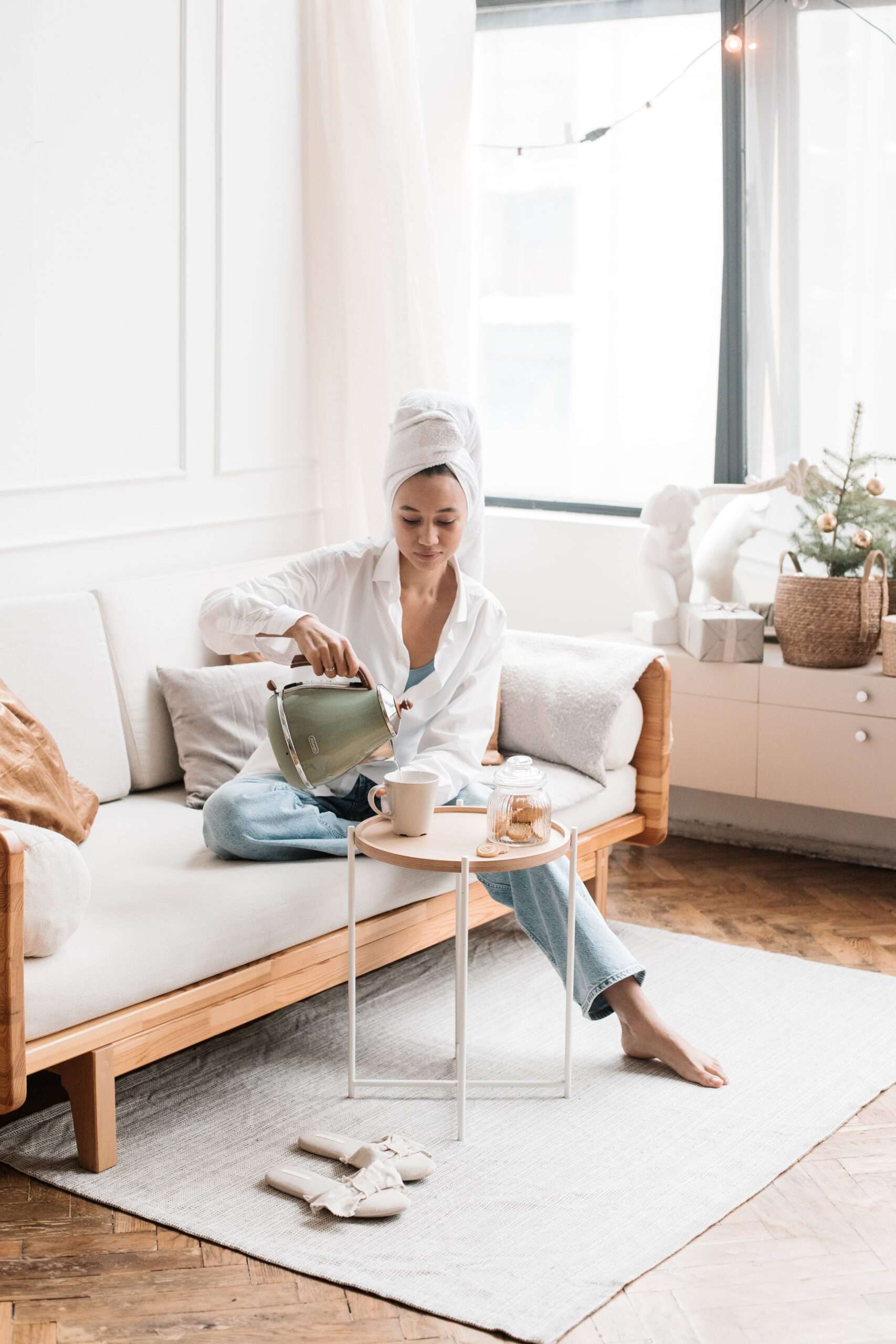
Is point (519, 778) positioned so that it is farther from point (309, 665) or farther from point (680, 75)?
point (680, 75)

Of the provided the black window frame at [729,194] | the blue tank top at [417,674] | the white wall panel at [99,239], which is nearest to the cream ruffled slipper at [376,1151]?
the blue tank top at [417,674]

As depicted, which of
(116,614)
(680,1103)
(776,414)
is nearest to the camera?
(680,1103)

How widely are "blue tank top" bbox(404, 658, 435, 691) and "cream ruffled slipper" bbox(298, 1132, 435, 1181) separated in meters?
0.83

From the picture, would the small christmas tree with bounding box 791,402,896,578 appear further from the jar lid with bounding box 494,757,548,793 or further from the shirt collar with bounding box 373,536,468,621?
the jar lid with bounding box 494,757,548,793

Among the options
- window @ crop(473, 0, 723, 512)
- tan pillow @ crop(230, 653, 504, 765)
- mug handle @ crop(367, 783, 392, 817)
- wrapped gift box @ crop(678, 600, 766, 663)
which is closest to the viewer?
mug handle @ crop(367, 783, 392, 817)

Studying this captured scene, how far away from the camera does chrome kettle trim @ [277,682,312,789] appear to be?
7.81ft

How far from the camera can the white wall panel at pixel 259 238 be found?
3482 millimetres

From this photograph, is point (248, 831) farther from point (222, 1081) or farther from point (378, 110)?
point (378, 110)

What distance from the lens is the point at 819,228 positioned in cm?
392

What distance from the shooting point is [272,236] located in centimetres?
365

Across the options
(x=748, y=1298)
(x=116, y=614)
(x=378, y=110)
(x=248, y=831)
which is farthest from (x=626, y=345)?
(x=748, y=1298)

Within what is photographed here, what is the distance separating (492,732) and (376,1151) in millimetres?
1018

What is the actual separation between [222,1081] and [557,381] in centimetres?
252

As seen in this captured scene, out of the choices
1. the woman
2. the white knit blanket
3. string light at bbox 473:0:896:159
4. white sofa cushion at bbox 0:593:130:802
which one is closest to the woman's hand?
the woman
